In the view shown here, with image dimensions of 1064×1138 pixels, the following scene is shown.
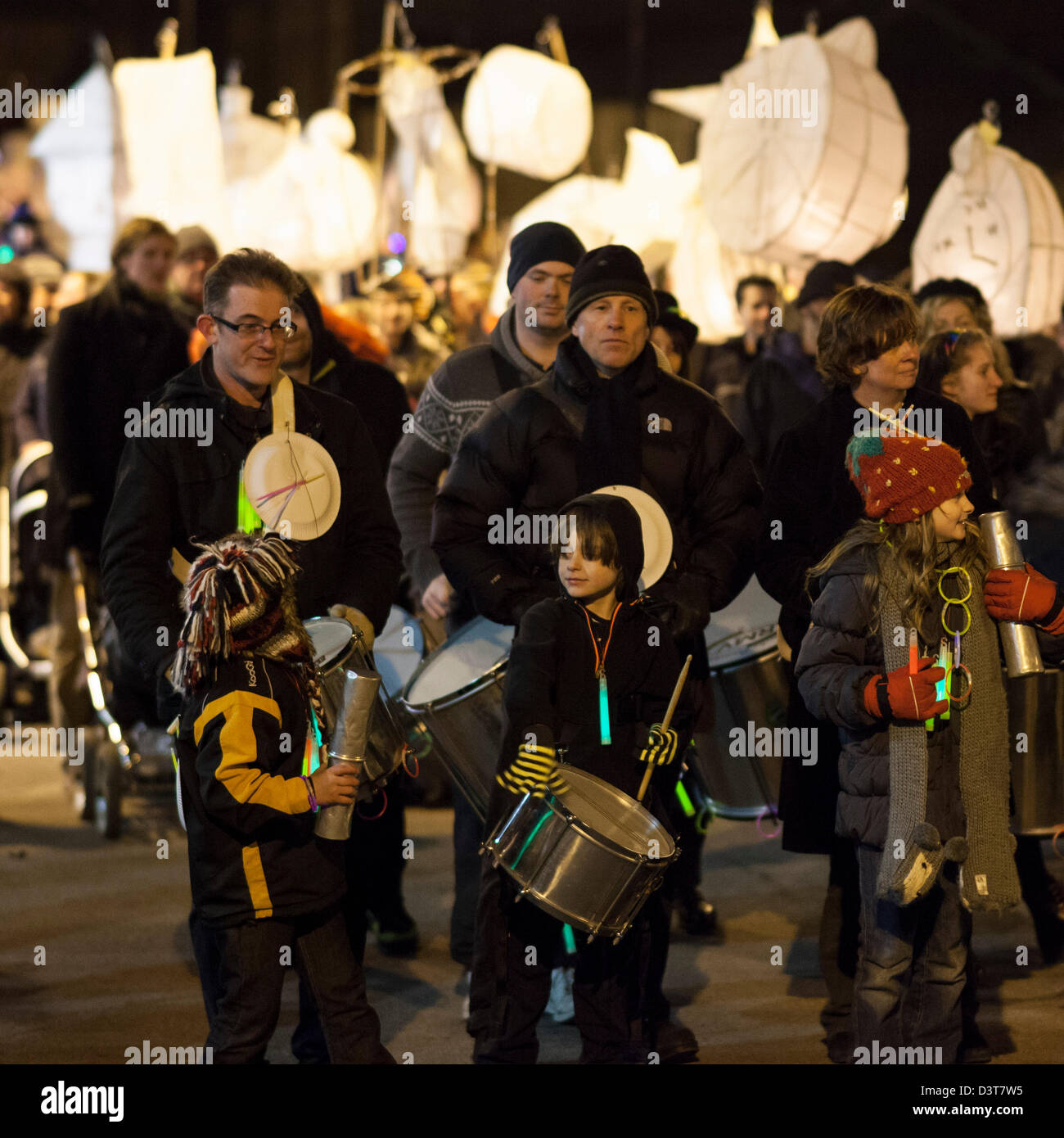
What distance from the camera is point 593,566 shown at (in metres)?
4.16

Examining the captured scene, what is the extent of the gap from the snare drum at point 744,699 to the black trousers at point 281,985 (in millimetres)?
1515

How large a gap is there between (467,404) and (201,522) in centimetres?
129

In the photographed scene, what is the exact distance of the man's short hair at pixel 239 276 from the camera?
4141 mm

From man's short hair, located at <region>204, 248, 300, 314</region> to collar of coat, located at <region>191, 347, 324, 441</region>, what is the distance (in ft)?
0.45

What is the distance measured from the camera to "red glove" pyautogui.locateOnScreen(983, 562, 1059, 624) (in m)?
4.03

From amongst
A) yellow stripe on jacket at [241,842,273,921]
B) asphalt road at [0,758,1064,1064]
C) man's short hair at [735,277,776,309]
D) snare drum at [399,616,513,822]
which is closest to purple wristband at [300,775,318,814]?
yellow stripe on jacket at [241,842,273,921]

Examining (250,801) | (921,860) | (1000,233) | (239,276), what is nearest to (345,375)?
(239,276)

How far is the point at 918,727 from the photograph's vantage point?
402 cm

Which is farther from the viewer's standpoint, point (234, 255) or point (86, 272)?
point (86, 272)

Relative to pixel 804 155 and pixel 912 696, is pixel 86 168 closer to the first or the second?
pixel 804 155

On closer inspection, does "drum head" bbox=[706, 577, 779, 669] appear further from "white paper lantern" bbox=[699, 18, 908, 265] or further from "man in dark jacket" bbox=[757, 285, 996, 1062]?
"white paper lantern" bbox=[699, 18, 908, 265]

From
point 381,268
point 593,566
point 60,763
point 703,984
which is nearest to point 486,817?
point 593,566
